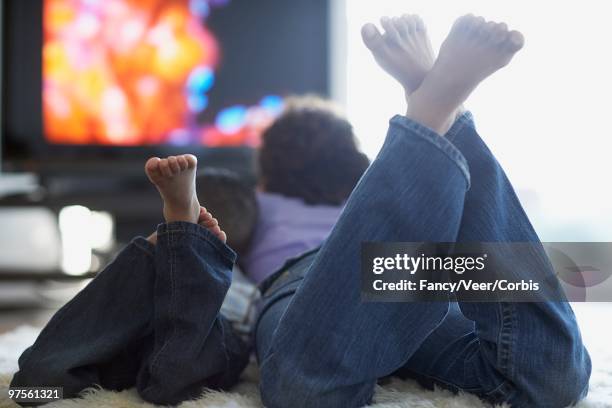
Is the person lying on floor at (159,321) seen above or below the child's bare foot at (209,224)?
below

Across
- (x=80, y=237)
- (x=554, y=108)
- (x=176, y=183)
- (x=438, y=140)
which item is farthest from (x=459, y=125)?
(x=80, y=237)

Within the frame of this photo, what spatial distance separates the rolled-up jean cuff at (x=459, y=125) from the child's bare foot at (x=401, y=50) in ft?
0.19

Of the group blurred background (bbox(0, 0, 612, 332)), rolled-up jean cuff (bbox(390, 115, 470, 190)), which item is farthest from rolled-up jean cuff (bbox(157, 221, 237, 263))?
blurred background (bbox(0, 0, 612, 332))

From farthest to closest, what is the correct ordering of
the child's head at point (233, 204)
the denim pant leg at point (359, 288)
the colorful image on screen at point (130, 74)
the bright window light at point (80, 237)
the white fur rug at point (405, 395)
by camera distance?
the colorful image on screen at point (130, 74) → the bright window light at point (80, 237) → the child's head at point (233, 204) → the white fur rug at point (405, 395) → the denim pant leg at point (359, 288)

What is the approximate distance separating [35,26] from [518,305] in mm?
1736

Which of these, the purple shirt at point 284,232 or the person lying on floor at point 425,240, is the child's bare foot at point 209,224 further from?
the purple shirt at point 284,232

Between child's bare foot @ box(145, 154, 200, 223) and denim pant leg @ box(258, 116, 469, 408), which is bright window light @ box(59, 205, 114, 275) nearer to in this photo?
child's bare foot @ box(145, 154, 200, 223)

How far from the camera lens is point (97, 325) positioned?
26.6 inches

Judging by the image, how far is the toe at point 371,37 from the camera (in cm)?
64

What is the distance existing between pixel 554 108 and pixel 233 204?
18.8 inches

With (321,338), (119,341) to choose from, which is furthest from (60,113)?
(321,338)

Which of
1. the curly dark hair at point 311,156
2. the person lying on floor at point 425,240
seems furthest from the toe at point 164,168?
the curly dark hair at point 311,156

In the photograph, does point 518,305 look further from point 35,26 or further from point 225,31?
point 35,26

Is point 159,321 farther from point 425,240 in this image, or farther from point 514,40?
point 514,40
